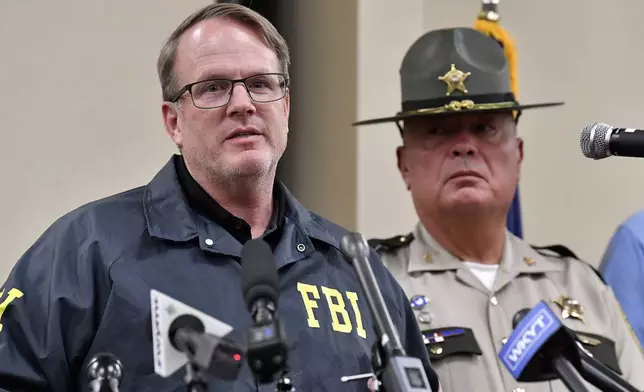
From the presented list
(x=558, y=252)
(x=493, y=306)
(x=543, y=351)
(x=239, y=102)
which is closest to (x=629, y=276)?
(x=558, y=252)

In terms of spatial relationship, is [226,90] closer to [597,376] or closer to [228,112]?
[228,112]

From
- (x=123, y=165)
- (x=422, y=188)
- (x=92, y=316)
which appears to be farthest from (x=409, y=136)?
(x=92, y=316)

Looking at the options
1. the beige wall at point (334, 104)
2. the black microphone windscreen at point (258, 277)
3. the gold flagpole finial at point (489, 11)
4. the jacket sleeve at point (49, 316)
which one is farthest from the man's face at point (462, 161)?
the black microphone windscreen at point (258, 277)

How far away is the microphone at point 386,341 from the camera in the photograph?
1047 mm

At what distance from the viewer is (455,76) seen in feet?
7.93

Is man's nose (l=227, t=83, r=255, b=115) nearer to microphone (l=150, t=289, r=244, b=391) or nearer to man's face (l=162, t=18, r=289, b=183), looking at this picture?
man's face (l=162, t=18, r=289, b=183)

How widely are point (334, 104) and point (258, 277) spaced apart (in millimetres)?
2243

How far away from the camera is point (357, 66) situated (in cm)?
317

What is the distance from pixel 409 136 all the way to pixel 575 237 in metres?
1.24

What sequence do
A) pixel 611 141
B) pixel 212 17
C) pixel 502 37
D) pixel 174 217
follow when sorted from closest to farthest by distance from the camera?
pixel 611 141 → pixel 174 217 → pixel 212 17 → pixel 502 37

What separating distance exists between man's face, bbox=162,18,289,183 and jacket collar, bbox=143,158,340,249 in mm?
61

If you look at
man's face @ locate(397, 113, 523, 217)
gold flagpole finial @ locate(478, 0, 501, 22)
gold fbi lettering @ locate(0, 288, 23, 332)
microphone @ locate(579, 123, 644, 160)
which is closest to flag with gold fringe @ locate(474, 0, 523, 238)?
gold flagpole finial @ locate(478, 0, 501, 22)

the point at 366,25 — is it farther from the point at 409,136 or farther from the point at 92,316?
the point at 92,316

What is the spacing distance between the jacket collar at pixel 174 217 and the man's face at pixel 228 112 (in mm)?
61
